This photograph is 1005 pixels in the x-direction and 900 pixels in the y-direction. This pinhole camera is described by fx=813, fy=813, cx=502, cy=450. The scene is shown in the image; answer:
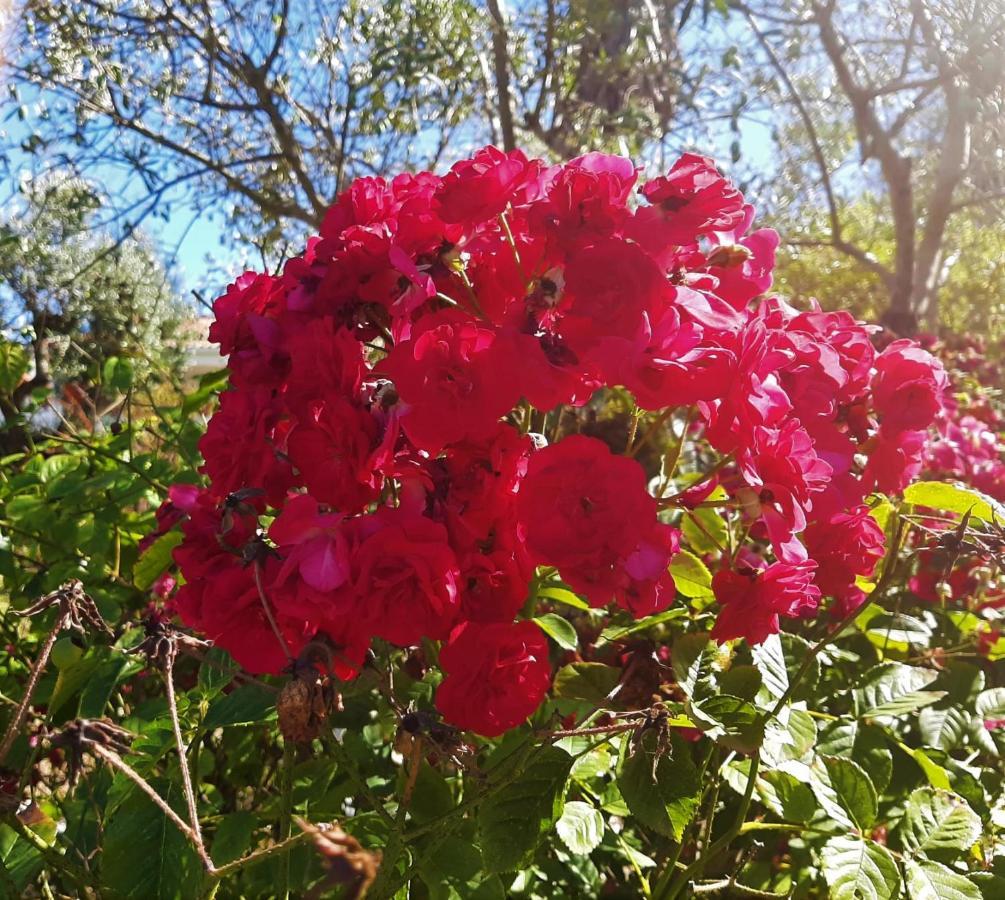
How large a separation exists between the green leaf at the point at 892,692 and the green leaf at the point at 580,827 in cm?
36

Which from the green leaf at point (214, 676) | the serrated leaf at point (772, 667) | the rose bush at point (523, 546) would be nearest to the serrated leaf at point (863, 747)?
the rose bush at point (523, 546)

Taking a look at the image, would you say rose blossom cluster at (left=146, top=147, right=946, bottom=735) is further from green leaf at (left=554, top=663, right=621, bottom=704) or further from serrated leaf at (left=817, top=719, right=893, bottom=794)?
serrated leaf at (left=817, top=719, right=893, bottom=794)

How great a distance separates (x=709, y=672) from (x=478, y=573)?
0.32m

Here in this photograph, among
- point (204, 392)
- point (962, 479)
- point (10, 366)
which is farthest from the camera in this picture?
point (962, 479)

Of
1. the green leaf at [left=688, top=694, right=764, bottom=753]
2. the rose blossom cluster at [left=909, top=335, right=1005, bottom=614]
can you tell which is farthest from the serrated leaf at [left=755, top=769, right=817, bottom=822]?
the rose blossom cluster at [left=909, top=335, right=1005, bottom=614]

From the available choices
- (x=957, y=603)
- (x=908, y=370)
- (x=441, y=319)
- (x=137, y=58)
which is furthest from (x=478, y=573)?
(x=137, y=58)

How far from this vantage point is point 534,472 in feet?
2.26

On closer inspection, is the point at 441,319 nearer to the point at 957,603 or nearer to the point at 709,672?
the point at 709,672

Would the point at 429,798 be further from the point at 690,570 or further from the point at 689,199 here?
the point at 689,199

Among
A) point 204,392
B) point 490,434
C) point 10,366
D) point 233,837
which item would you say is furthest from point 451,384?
point 10,366

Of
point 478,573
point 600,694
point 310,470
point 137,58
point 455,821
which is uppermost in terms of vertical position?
point 137,58

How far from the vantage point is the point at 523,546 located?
0.76 metres

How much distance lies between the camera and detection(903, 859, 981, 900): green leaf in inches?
32.9

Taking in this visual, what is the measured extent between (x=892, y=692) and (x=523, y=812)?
549 mm
